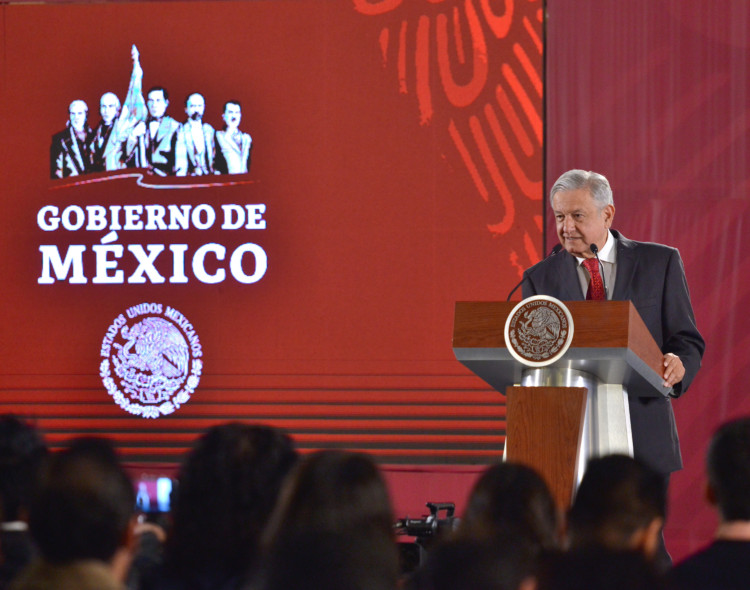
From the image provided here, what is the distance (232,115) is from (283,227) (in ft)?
2.20

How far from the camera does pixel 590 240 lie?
10.1 ft

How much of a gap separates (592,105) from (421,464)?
2.05 metres

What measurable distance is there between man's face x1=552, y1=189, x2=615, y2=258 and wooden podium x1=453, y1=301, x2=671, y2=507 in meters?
0.53

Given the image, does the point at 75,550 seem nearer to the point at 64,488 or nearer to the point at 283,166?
the point at 64,488

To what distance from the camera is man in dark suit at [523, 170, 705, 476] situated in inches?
115

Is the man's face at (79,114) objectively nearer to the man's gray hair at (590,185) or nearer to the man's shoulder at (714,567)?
the man's gray hair at (590,185)

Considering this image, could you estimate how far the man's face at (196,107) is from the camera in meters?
5.61

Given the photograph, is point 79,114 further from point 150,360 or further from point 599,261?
point 599,261

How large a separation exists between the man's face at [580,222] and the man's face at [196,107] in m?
2.98

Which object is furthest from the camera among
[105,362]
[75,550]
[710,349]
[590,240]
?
[105,362]

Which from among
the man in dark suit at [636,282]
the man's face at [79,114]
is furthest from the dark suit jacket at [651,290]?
the man's face at [79,114]

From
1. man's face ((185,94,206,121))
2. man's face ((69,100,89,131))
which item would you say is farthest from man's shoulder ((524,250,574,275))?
man's face ((69,100,89,131))

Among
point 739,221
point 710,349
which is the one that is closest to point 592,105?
point 739,221

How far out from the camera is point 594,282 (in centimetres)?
304
